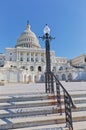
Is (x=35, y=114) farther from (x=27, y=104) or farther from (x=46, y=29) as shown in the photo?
(x=46, y=29)

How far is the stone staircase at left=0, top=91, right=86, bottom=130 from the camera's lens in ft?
16.7

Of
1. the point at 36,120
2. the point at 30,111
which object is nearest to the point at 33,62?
the point at 30,111

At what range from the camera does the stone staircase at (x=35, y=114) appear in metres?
5.10

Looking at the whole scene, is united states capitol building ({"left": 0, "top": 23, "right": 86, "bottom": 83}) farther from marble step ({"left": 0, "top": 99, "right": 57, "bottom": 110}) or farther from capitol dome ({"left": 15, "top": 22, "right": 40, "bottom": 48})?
marble step ({"left": 0, "top": 99, "right": 57, "bottom": 110})

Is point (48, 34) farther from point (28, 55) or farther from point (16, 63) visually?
point (28, 55)

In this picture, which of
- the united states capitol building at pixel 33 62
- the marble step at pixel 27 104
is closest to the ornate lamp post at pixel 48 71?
the marble step at pixel 27 104

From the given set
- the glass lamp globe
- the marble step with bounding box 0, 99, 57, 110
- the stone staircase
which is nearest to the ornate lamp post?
the glass lamp globe

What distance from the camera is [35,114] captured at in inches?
228

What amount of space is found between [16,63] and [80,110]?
3111 inches

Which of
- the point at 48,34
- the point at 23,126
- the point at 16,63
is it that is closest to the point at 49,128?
the point at 23,126

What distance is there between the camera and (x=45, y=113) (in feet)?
19.4

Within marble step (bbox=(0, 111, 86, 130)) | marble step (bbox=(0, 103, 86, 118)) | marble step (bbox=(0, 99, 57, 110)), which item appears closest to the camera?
marble step (bbox=(0, 111, 86, 130))

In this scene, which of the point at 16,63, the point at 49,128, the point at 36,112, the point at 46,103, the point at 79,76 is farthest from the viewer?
the point at 16,63

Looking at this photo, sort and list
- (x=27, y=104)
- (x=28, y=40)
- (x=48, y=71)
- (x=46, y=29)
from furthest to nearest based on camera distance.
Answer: (x=28, y=40)
(x=46, y=29)
(x=48, y=71)
(x=27, y=104)
